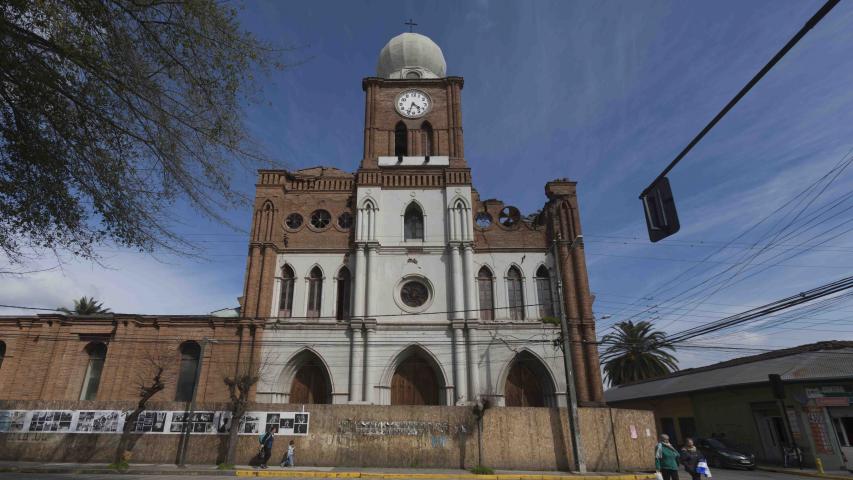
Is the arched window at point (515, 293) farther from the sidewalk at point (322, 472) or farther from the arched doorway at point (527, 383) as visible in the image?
the sidewalk at point (322, 472)

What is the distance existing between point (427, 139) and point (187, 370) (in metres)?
18.9

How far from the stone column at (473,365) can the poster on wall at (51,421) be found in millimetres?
17287

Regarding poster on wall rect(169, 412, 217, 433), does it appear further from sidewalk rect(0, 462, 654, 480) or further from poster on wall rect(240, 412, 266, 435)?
sidewalk rect(0, 462, 654, 480)

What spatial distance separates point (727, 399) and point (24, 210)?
31513 mm

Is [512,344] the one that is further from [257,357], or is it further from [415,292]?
[257,357]

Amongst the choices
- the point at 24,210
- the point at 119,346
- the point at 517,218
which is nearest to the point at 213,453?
the point at 119,346

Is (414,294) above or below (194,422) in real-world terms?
above

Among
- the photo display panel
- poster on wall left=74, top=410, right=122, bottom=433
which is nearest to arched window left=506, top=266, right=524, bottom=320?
the photo display panel

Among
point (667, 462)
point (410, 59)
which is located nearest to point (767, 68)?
point (667, 462)

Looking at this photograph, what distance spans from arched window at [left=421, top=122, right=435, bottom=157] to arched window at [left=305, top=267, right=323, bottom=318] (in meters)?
→ 10.2

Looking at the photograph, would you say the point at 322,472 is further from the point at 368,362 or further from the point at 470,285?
the point at 470,285

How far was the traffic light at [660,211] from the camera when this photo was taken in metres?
8.22

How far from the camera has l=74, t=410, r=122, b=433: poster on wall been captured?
19.8 metres

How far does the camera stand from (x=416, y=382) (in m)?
24.0
